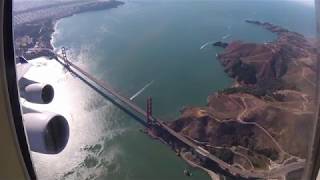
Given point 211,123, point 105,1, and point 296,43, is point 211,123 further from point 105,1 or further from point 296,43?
point 105,1

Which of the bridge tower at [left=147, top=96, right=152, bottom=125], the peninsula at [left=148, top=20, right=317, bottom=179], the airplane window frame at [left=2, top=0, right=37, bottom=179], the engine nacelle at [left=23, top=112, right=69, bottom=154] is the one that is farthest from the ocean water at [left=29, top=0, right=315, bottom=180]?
the airplane window frame at [left=2, top=0, right=37, bottom=179]

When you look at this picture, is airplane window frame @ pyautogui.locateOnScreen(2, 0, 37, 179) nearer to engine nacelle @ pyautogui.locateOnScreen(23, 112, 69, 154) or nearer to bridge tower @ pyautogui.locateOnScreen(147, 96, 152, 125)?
engine nacelle @ pyautogui.locateOnScreen(23, 112, 69, 154)

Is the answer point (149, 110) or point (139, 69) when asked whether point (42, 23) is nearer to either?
point (139, 69)

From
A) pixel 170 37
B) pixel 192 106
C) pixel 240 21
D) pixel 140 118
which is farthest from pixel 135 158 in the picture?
Result: pixel 240 21

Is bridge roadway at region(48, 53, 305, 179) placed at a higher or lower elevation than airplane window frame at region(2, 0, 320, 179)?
lower

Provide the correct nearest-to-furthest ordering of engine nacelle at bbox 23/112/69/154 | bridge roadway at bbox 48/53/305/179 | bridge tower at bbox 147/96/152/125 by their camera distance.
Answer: engine nacelle at bbox 23/112/69/154
bridge roadway at bbox 48/53/305/179
bridge tower at bbox 147/96/152/125

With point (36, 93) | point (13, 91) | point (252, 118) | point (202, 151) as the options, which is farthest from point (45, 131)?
point (252, 118)

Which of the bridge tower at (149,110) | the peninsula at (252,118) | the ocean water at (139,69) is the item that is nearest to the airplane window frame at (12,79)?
the ocean water at (139,69)
